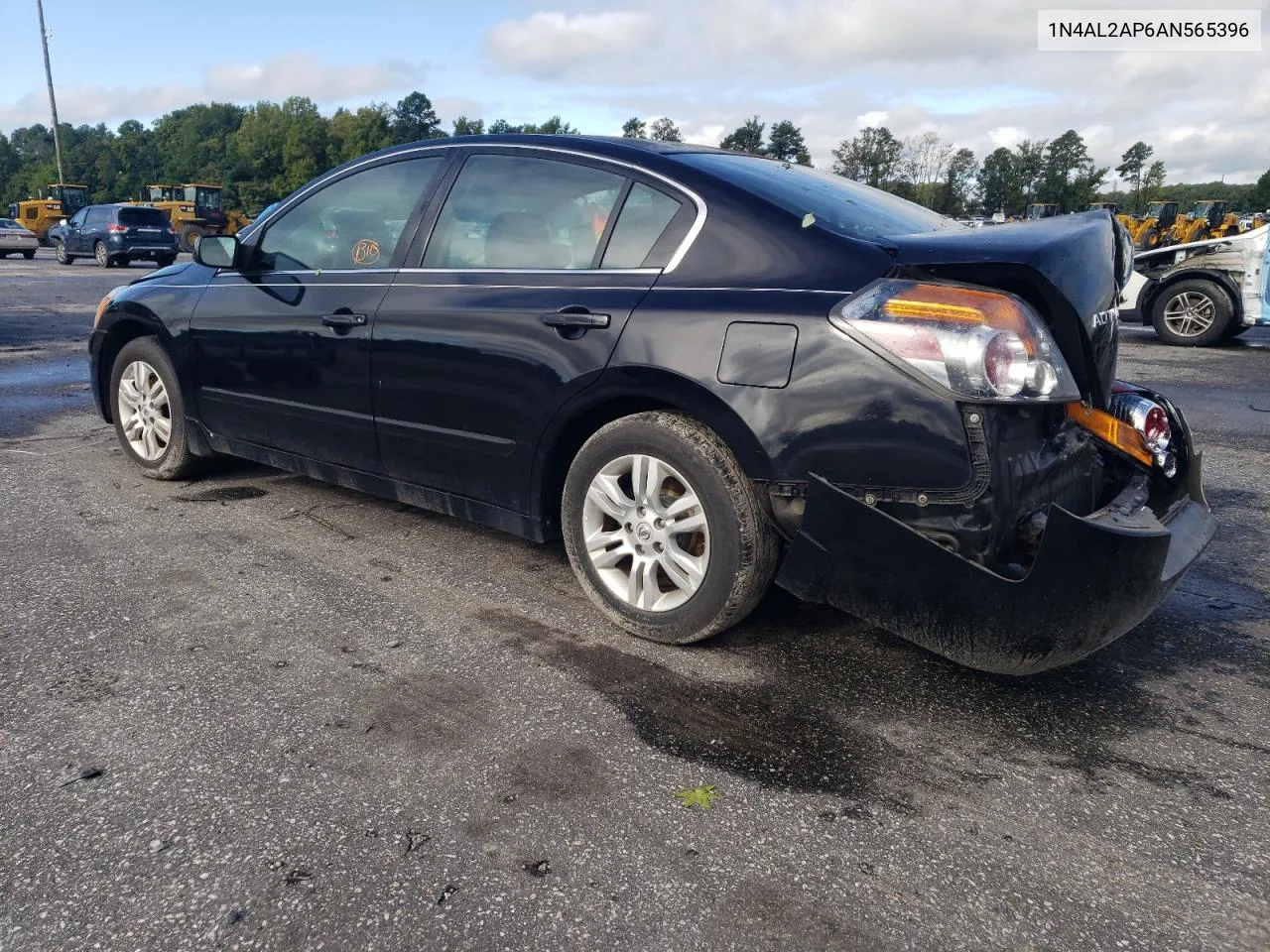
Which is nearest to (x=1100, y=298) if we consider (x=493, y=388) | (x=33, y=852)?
(x=493, y=388)

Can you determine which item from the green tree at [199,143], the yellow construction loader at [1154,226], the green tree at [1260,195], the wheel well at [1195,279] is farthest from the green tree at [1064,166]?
the green tree at [199,143]

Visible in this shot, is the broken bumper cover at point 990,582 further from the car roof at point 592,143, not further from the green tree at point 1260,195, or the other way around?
the green tree at point 1260,195

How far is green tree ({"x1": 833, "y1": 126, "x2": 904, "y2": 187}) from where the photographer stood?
6072cm

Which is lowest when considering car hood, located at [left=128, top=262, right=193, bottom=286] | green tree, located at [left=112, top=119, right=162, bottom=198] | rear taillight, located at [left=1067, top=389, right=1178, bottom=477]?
rear taillight, located at [left=1067, top=389, right=1178, bottom=477]

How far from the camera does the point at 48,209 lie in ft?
128

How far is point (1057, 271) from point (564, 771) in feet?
6.13

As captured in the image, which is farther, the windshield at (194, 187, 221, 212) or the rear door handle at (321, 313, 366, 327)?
the windshield at (194, 187, 221, 212)

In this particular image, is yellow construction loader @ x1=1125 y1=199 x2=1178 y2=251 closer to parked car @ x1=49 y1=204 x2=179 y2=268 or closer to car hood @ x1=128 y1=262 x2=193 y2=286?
car hood @ x1=128 y1=262 x2=193 y2=286

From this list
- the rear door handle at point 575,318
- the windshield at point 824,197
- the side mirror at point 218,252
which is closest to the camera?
the windshield at point 824,197

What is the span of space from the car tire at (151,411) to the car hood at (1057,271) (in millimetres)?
3675

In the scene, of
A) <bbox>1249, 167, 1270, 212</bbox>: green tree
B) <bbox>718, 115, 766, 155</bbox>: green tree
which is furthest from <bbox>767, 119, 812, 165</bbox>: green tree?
<bbox>1249, 167, 1270, 212</bbox>: green tree

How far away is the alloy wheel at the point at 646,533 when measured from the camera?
3.04 meters

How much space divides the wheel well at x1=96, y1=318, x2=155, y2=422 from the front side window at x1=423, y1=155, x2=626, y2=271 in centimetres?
214

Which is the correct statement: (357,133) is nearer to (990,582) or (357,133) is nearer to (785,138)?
(785,138)
